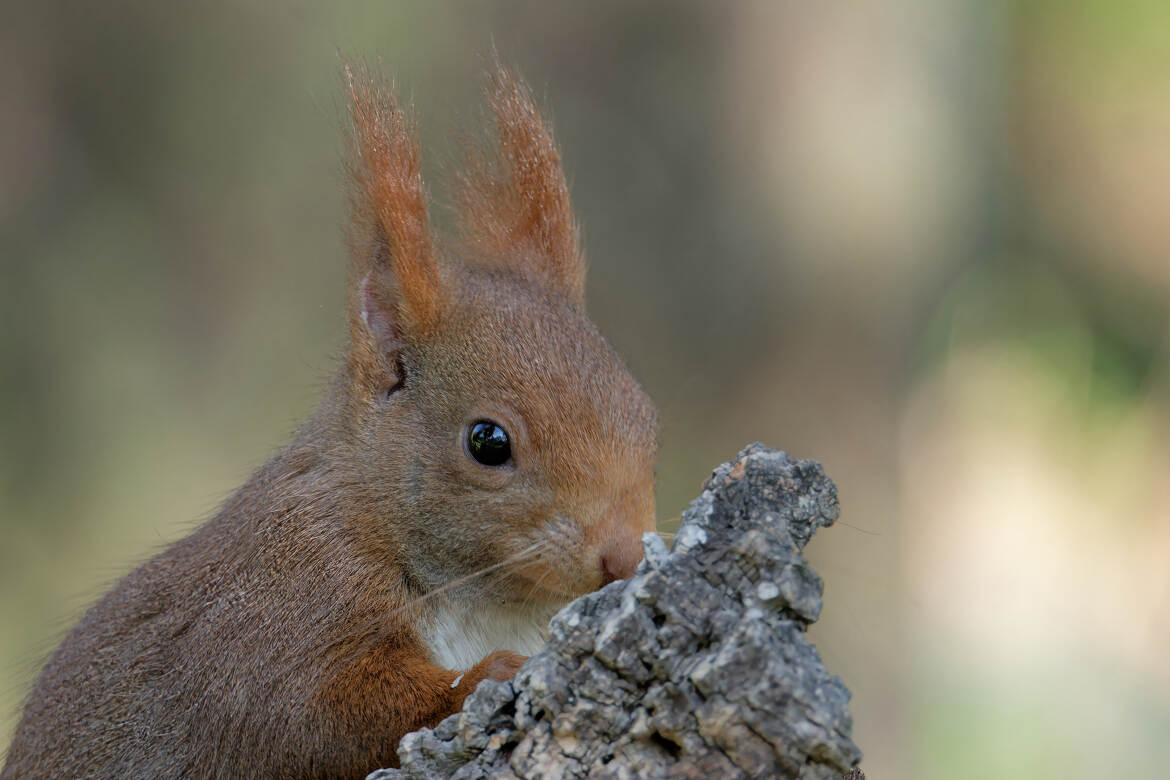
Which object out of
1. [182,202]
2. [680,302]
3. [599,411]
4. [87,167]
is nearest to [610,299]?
[680,302]

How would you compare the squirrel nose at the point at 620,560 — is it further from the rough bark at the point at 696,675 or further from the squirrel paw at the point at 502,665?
the rough bark at the point at 696,675

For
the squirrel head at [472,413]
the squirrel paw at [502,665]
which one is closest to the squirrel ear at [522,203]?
the squirrel head at [472,413]

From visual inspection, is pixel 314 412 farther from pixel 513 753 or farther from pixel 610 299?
pixel 610 299

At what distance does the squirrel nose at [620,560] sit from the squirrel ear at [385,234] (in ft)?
2.03

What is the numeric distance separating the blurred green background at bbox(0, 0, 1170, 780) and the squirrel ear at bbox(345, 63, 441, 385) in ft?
8.03

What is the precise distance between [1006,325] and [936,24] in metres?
1.35

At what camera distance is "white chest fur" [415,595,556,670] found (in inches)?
86.9

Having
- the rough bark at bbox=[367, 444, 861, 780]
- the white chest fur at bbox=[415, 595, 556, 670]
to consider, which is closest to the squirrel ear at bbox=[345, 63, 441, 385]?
the white chest fur at bbox=[415, 595, 556, 670]

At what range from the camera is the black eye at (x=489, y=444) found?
2.21 m

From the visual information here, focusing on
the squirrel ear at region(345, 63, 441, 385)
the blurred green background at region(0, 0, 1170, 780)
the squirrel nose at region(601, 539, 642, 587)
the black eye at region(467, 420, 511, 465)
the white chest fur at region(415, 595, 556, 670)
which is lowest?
the white chest fur at region(415, 595, 556, 670)

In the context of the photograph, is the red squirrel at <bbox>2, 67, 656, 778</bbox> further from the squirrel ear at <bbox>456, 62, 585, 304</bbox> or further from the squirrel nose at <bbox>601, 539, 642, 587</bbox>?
the squirrel ear at <bbox>456, 62, 585, 304</bbox>

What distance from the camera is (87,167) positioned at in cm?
543

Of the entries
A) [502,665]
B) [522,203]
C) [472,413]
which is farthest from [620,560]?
[522,203]

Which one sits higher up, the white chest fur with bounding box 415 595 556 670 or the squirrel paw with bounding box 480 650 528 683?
the white chest fur with bounding box 415 595 556 670
